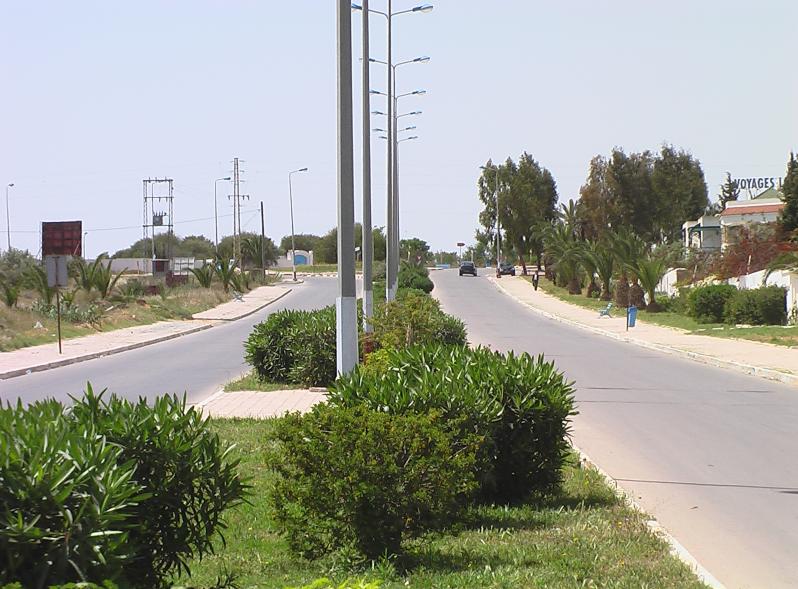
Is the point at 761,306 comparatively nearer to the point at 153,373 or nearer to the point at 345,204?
the point at 153,373

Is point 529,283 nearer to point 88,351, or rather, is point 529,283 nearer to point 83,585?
point 88,351

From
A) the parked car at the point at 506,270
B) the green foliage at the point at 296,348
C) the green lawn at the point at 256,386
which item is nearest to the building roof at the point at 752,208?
the parked car at the point at 506,270

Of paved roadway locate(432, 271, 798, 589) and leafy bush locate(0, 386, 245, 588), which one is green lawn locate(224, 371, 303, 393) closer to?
paved roadway locate(432, 271, 798, 589)

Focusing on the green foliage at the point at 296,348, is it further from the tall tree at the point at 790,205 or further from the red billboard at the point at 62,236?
the tall tree at the point at 790,205

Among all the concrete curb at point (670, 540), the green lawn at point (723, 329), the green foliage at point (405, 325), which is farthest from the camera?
the green lawn at point (723, 329)

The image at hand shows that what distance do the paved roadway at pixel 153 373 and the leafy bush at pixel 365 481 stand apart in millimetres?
9294

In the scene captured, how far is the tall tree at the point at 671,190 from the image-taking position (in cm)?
8000

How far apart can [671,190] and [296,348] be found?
65477 mm

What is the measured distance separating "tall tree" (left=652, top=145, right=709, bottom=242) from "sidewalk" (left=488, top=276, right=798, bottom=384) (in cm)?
2519

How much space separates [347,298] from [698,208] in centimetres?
8876

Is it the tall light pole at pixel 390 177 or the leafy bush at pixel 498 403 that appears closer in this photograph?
the leafy bush at pixel 498 403

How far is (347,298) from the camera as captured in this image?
12344 millimetres

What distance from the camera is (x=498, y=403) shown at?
8500 millimetres

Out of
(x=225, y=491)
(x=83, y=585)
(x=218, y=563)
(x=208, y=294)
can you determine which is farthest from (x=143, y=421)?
(x=208, y=294)
